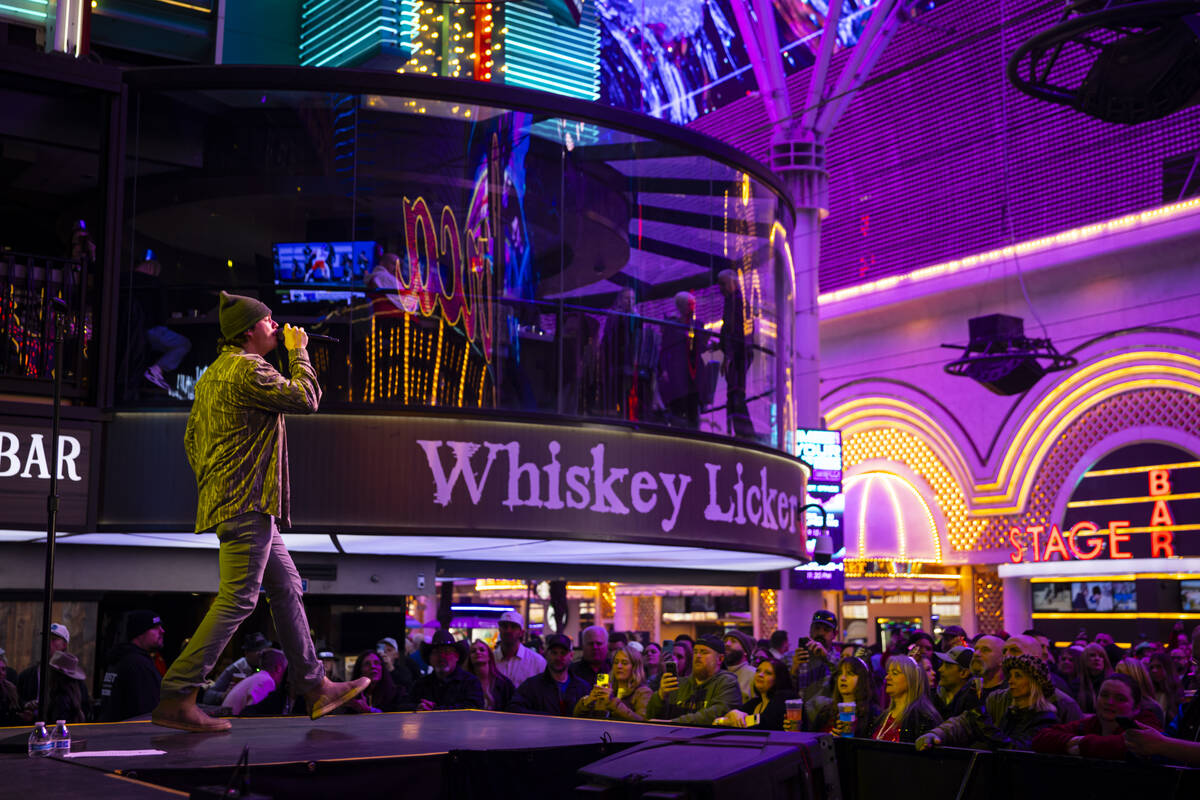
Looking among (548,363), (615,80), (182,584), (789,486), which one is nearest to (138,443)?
(182,584)

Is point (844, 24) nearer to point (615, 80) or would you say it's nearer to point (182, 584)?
point (615, 80)

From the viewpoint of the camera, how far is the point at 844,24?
31.2 m

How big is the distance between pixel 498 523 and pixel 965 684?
4.25 metres

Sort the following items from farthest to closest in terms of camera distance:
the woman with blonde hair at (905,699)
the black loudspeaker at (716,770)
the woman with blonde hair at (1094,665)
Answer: the woman with blonde hair at (1094,665) < the woman with blonde hair at (905,699) < the black loudspeaker at (716,770)

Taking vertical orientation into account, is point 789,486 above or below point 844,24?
below

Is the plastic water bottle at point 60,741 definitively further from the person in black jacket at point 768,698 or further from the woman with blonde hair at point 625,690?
the woman with blonde hair at point 625,690

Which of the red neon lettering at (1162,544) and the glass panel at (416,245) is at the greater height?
the glass panel at (416,245)

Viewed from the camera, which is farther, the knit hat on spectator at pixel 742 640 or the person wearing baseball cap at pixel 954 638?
the person wearing baseball cap at pixel 954 638

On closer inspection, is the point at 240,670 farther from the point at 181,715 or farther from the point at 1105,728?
the point at 1105,728

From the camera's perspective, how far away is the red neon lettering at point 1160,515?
23.4m

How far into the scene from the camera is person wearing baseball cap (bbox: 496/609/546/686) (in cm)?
1189

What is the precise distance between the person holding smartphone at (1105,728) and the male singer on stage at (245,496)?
2.91 metres

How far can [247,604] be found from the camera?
534cm

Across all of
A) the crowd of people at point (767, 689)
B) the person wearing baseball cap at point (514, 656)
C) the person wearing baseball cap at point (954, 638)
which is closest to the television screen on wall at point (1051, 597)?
the crowd of people at point (767, 689)
